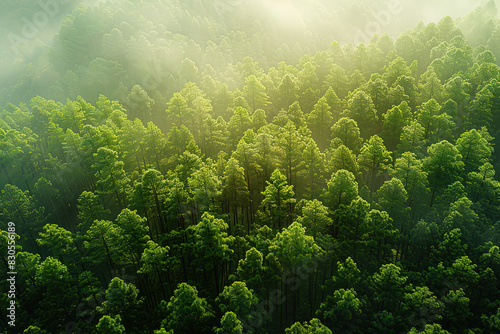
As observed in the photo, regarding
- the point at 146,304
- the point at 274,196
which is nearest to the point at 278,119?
the point at 274,196

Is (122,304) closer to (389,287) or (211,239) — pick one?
(211,239)

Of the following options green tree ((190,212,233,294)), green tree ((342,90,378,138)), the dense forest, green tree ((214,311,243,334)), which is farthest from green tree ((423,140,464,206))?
green tree ((214,311,243,334))

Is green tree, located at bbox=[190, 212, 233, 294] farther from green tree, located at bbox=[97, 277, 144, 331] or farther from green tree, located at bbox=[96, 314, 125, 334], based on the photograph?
green tree, located at bbox=[96, 314, 125, 334]

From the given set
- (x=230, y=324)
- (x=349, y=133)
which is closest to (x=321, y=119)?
(x=349, y=133)

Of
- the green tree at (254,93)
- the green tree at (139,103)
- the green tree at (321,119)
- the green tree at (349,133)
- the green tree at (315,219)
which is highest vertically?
the green tree at (139,103)

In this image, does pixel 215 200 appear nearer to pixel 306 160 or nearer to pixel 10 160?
pixel 306 160

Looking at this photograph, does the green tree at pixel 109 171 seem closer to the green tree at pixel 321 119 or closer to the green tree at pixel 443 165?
the green tree at pixel 321 119

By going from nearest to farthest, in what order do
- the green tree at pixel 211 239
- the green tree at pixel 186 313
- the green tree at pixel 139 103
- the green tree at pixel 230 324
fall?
the green tree at pixel 230 324, the green tree at pixel 186 313, the green tree at pixel 211 239, the green tree at pixel 139 103

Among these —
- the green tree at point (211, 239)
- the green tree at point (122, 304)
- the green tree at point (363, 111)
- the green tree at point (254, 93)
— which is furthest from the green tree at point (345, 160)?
the green tree at point (122, 304)

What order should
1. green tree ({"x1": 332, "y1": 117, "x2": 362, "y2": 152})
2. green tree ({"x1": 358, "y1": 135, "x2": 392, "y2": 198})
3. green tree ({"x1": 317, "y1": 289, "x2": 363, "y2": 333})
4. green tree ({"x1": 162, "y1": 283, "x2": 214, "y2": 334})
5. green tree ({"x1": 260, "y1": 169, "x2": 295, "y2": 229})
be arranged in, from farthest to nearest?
green tree ({"x1": 332, "y1": 117, "x2": 362, "y2": 152}) → green tree ({"x1": 358, "y1": 135, "x2": 392, "y2": 198}) → green tree ({"x1": 260, "y1": 169, "x2": 295, "y2": 229}) → green tree ({"x1": 317, "y1": 289, "x2": 363, "y2": 333}) → green tree ({"x1": 162, "y1": 283, "x2": 214, "y2": 334})
